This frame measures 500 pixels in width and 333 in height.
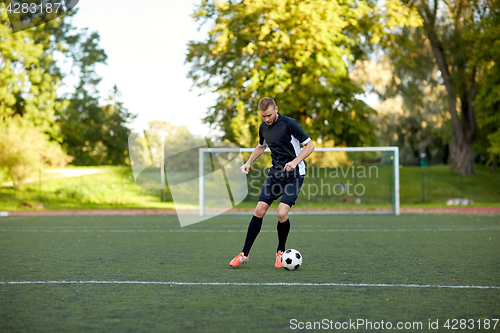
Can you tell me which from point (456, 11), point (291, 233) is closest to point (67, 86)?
point (456, 11)

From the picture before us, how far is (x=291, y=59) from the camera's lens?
816 inches

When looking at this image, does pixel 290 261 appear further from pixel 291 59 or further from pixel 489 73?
pixel 489 73

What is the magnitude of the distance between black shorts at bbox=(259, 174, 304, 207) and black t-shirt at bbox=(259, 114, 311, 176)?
0.08 metres

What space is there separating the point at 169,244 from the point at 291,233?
2.86m

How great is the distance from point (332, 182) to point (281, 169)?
1441 cm

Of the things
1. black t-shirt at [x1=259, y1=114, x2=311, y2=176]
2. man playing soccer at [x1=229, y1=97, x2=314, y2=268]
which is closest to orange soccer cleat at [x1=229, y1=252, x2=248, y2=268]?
man playing soccer at [x1=229, y1=97, x2=314, y2=268]

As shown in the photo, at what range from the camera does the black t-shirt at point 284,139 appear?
613cm

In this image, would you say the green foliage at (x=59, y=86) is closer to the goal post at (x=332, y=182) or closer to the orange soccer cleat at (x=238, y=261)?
the goal post at (x=332, y=182)

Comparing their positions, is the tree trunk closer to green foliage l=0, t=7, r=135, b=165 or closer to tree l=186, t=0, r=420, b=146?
tree l=186, t=0, r=420, b=146

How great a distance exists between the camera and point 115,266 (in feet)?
21.5

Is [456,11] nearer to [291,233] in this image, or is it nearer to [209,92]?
[209,92]

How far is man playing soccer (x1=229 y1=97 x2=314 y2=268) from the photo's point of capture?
6.14 metres

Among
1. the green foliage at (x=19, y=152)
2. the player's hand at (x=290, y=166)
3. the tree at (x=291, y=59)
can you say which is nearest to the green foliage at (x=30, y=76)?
the green foliage at (x=19, y=152)

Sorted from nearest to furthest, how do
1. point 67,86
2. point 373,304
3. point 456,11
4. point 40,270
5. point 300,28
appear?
point 373,304
point 40,270
point 300,28
point 456,11
point 67,86
